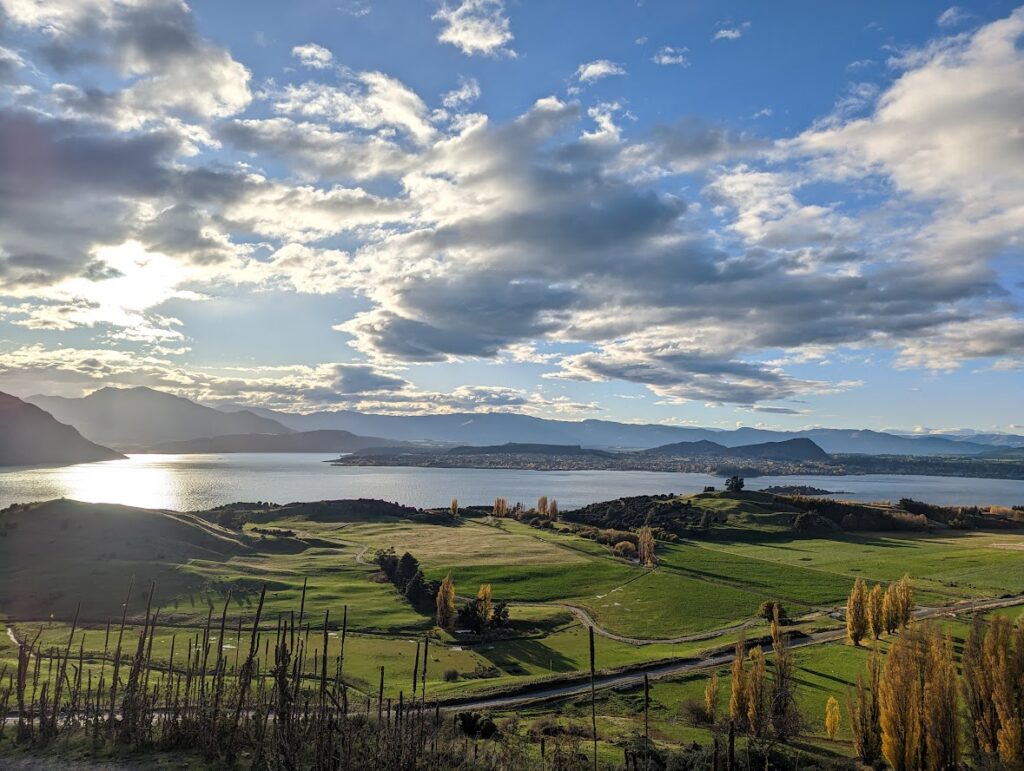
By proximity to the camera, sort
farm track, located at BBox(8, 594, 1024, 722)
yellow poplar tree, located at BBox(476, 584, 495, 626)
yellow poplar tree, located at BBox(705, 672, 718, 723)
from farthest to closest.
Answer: yellow poplar tree, located at BBox(476, 584, 495, 626) < farm track, located at BBox(8, 594, 1024, 722) < yellow poplar tree, located at BBox(705, 672, 718, 723)

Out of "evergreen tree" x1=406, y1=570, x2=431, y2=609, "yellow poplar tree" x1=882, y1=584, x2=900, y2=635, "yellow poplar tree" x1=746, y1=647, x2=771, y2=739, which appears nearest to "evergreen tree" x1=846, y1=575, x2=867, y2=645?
"yellow poplar tree" x1=882, y1=584, x2=900, y2=635

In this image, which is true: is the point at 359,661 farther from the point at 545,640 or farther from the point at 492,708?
the point at 545,640

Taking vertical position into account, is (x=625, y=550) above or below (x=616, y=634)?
above

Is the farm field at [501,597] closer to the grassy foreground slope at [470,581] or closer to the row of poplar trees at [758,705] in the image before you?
the grassy foreground slope at [470,581]

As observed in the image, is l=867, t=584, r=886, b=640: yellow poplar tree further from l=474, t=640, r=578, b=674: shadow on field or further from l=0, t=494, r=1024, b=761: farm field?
→ l=474, t=640, r=578, b=674: shadow on field

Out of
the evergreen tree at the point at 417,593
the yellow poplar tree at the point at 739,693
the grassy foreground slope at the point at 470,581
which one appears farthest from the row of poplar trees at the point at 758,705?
the evergreen tree at the point at 417,593

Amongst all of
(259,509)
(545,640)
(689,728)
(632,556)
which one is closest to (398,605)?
(545,640)

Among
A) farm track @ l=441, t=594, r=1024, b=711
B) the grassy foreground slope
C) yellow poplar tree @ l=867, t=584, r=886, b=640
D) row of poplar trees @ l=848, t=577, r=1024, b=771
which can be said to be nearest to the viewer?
row of poplar trees @ l=848, t=577, r=1024, b=771

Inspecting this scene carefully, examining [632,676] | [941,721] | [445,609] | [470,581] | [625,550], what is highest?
[941,721]

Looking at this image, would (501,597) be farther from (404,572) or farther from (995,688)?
(995,688)

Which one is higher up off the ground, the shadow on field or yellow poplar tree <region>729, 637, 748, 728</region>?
yellow poplar tree <region>729, 637, 748, 728</region>

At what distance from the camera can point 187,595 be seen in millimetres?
84125

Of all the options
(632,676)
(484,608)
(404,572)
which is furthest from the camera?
(404,572)

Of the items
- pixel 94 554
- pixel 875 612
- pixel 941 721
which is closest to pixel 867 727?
pixel 941 721
